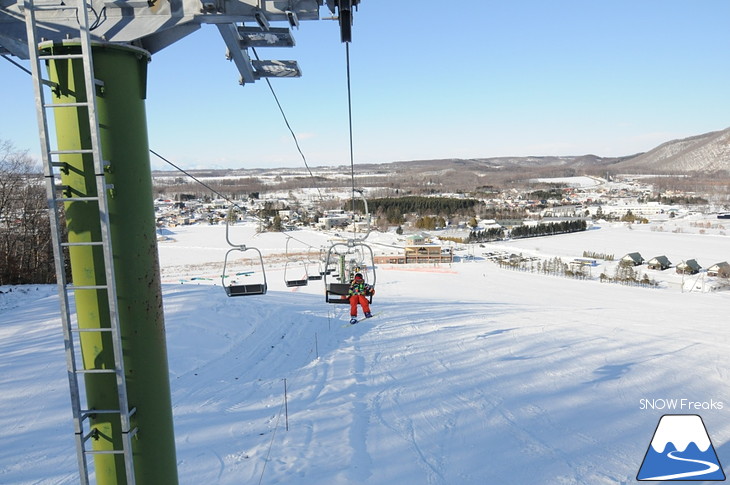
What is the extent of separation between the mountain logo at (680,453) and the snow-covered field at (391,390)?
0.52ft

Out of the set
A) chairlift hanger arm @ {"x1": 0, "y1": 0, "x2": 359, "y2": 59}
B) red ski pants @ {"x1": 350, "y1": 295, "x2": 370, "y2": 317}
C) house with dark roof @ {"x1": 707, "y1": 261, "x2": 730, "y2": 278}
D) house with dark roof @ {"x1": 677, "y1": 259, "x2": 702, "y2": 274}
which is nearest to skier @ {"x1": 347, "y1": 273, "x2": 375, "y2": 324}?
red ski pants @ {"x1": 350, "y1": 295, "x2": 370, "y2": 317}

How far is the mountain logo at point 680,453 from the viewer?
18.1 feet

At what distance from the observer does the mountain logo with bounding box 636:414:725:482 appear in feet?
18.1

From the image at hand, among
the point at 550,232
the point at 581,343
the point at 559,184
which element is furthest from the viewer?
the point at 559,184

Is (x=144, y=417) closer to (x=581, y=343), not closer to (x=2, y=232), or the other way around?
(x=581, y=343)

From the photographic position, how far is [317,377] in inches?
314

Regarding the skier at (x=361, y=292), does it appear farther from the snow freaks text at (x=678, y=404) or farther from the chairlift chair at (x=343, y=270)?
the snow freaks text at (x=678, y=404)

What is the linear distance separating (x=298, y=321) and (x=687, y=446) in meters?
9.12

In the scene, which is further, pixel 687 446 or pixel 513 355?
pixel 513 355

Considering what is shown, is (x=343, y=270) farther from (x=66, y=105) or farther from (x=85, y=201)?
(x=66, y=105)

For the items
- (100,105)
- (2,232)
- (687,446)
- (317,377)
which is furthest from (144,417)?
(2,232)

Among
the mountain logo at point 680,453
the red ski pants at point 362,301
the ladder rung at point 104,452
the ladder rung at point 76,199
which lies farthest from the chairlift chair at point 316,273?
the ladder rung at point 76,199

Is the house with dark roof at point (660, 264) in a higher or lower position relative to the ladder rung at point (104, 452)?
lower

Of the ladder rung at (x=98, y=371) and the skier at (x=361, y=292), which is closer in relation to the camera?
the ladder rung at (x=98, y=371)
